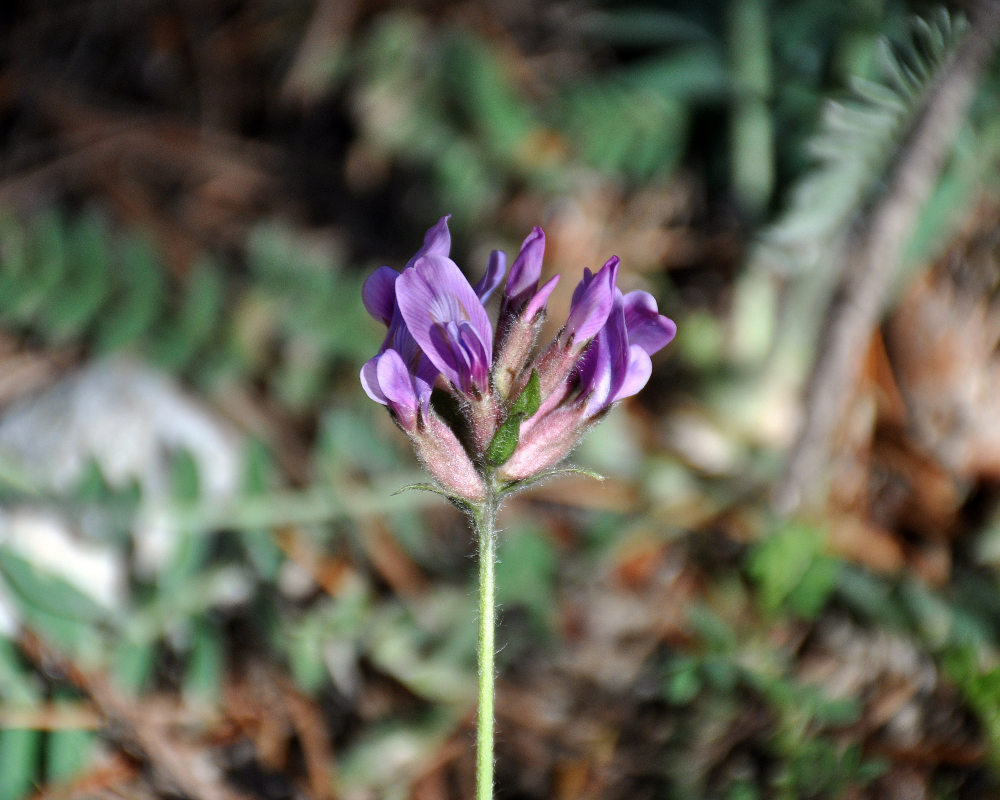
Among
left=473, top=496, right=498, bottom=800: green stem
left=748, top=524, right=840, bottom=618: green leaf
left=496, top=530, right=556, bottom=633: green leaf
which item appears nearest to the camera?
left=473, top=496, right=498, bottom=800: green stem

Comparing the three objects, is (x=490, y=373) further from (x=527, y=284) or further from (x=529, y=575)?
(x=529, y=575)

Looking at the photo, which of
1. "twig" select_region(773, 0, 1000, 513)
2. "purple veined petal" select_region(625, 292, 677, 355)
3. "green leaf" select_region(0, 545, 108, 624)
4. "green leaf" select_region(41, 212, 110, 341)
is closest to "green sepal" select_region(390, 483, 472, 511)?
"purple veined petal" select_region(625, 292, 677, 355)

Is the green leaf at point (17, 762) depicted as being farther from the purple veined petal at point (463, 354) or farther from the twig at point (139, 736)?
the purple veined petal at point (463, 354)

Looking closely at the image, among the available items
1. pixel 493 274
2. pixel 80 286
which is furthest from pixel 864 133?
pixel 80 286

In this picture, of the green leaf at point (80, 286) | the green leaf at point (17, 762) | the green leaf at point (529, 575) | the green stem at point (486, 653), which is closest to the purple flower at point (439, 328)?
the green stem at point (486, 653)

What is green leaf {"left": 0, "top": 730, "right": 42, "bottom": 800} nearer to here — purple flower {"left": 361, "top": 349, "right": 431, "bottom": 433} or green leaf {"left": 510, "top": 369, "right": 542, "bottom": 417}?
purple flower {"left": 361, "top": 349, "right": 431, "bottom": 433}

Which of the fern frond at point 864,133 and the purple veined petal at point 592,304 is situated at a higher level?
the fern frond at point 864,133
